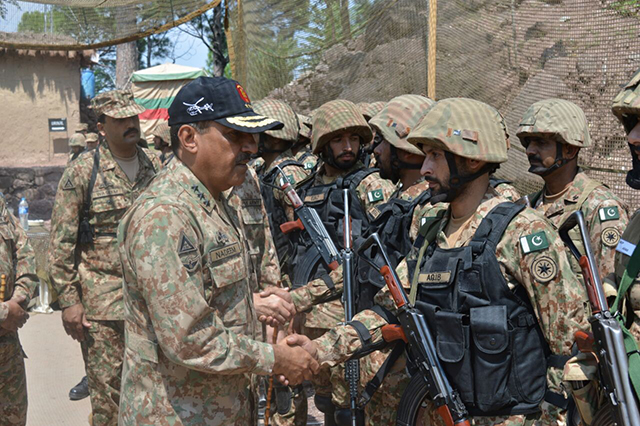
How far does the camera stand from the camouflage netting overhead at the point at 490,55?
17.3 ft

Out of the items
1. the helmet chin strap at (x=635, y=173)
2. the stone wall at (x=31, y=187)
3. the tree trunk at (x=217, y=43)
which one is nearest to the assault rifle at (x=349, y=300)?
the helmet chin strap at (x=635, y=173)

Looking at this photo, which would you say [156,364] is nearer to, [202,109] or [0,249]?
[202,109]

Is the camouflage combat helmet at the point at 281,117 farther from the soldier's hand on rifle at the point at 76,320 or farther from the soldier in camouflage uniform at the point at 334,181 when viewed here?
the soldier's hand on rifle at the point at 76,320

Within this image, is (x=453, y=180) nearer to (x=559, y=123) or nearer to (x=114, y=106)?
(x=559, y=123)

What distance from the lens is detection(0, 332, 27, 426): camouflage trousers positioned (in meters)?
4.48

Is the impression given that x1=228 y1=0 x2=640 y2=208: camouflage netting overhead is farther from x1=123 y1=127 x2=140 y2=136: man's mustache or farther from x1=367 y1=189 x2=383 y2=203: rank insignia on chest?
x1=123 y1=127 x2=140 y2=136: man's mustache

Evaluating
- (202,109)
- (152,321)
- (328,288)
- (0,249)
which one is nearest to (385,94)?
(328,288)

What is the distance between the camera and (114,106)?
5.50m

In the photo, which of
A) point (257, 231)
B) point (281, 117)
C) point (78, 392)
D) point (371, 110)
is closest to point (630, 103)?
point (257, 231)

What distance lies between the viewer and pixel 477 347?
2895mm

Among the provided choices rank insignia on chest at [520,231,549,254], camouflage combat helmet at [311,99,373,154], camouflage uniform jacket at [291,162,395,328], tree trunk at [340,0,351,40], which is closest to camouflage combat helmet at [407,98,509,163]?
rank insignia on chest at [520,231,549,254]

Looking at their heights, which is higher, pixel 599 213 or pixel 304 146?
pixel 304 146

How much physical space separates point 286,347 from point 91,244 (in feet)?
9.26

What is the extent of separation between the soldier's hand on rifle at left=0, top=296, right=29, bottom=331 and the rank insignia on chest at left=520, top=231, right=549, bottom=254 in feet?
10.1
